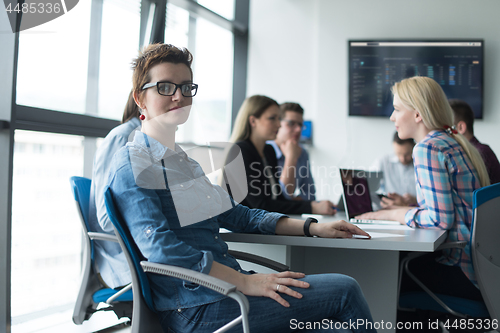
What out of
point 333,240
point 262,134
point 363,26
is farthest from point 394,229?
point 363,26

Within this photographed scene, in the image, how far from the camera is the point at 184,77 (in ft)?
4.40

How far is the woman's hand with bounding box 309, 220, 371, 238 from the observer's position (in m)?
1.44

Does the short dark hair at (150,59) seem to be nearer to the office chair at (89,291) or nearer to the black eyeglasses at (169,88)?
the black eyeglasses at (169,88)

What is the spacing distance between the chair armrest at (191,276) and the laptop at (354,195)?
1.17m

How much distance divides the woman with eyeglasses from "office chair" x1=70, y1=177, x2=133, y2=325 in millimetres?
524

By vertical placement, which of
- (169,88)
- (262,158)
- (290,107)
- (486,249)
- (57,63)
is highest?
(57,63)

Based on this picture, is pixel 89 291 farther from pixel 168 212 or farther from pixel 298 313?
pixel 298 313

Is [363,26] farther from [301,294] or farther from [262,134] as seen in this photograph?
[301,294]

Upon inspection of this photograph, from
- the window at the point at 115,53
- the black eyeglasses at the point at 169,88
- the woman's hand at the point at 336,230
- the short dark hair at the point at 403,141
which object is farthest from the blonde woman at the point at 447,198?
the window at the point at 115,53

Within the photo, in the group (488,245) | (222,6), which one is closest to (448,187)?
(488,245)

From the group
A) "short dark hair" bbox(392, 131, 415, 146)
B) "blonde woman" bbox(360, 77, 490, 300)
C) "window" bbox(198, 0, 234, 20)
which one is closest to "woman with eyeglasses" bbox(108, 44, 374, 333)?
"blonde woman" bbox(360, 77, 490, 300)

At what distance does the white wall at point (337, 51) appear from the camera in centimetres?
400

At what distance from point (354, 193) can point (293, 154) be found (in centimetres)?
105

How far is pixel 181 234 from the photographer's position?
120 cm
